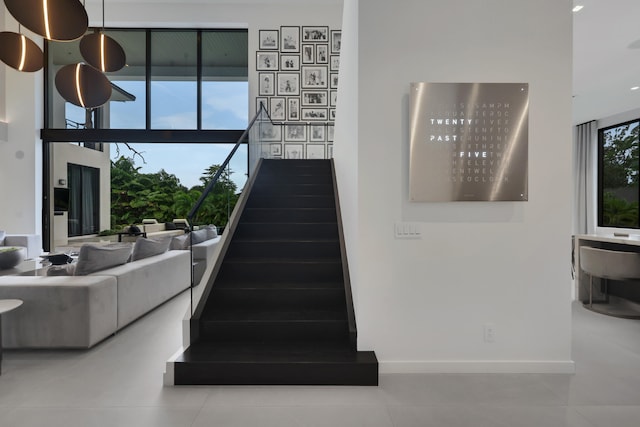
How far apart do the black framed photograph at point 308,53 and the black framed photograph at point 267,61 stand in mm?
632

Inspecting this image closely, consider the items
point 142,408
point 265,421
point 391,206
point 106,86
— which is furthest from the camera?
point 106,86

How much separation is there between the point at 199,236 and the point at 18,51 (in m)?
3.10

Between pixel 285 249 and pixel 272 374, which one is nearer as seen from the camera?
pixel 272 374

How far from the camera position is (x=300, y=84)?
26.6 feet

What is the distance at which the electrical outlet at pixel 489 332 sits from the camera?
8.95ft

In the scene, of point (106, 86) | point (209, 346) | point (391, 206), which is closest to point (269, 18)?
point (106, 86)

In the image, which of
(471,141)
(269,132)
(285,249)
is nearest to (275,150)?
(269,132)

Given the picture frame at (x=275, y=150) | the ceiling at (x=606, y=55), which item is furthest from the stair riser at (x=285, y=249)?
the picture frame at (x=275, y=150)

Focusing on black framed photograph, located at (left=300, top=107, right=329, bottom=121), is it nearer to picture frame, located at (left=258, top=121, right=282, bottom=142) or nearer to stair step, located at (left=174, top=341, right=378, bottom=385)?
picture frame, located at (left=258, top=121, right=282, bottom=142)

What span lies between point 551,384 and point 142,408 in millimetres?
2811

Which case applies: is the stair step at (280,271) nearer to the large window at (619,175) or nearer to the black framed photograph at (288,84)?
the black framed photograph at (288,84)

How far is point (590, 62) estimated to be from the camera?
4.84m

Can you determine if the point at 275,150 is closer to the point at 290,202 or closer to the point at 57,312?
the point at 290,202

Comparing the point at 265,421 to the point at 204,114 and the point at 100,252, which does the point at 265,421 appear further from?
the point at 204,114
